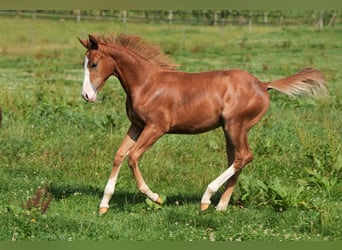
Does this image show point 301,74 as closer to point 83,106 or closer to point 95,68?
point 95,68

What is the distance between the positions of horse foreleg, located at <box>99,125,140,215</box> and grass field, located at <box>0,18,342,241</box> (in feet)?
0.46

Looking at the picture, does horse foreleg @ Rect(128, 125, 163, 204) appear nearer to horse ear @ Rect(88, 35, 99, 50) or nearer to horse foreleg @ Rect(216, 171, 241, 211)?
horse foreleg @ Rect(216, 171, 241, 211)

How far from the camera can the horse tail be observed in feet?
27.1

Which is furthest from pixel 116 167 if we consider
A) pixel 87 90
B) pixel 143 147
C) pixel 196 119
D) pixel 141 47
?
pixel 141 47

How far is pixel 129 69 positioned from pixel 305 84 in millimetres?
2209

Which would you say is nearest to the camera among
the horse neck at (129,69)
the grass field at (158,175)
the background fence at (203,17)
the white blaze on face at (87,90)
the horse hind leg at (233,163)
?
the grass field at (158,175)

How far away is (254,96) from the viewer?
25.9 feet

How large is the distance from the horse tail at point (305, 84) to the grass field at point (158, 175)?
3.75 ft

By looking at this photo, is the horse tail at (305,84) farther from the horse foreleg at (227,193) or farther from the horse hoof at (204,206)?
the horse hoof at (204,206)

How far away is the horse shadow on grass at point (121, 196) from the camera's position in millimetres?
8062

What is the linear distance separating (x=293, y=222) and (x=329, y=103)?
7.07 m

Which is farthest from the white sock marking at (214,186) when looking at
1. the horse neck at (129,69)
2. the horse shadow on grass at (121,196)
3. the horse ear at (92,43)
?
the horse ear at (92,43)

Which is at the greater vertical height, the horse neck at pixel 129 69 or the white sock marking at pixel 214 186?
the horse neck at pixel 129 69

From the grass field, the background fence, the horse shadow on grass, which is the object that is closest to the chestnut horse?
the horse shadow on grass
